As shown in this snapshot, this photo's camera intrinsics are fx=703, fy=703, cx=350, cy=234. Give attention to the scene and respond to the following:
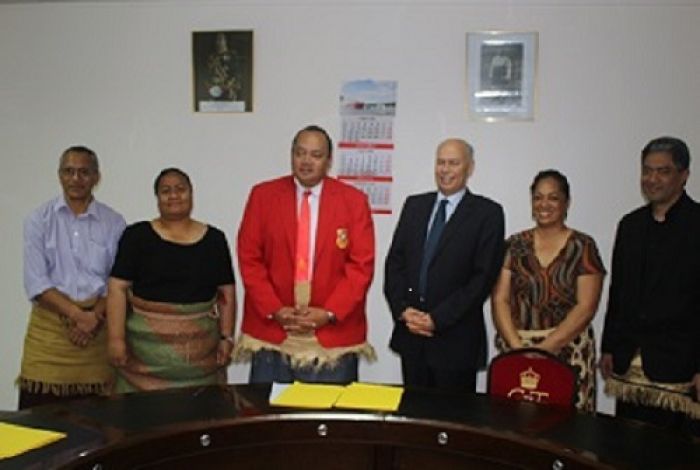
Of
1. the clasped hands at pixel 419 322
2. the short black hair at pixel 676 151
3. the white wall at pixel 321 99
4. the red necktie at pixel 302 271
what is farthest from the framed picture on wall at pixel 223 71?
the short black hair at pixel 676 151

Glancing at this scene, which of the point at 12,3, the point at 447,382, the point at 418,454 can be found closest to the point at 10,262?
the point at 12,3

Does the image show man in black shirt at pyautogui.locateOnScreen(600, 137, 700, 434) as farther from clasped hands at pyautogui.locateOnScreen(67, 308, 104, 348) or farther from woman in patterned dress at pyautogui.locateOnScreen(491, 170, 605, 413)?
clasped hands at pyautogui.locateOnScreen(67, 308, 104, 348)

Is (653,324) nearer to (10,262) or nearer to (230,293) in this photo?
(230,293)

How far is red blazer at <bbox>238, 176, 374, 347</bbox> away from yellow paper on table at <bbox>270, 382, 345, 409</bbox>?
68 centimetres

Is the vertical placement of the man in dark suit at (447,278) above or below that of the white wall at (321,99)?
below

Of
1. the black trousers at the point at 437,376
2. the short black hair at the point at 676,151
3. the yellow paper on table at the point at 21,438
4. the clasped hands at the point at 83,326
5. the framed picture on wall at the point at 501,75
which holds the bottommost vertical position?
the black trousers at the point at 437,376

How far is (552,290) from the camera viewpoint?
290 cm

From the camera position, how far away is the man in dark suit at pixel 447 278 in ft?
9.45

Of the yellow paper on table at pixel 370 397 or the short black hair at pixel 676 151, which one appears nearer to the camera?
the yellow paper on table at pixel 370 397

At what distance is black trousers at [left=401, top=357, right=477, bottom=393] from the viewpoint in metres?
2.91

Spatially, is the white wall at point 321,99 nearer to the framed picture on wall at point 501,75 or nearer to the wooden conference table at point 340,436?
the framed picture on wall at point 501,75

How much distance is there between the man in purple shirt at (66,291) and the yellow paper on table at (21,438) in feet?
Result: 4.39

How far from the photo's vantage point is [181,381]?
118 inches

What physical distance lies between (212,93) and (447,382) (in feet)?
6.42
